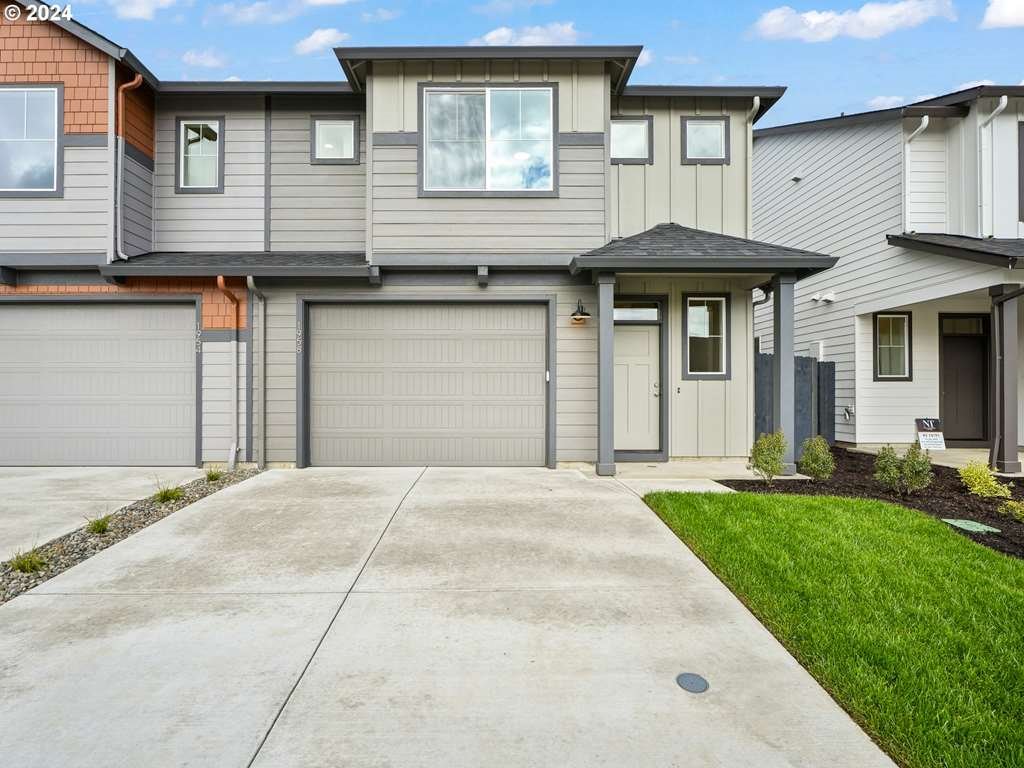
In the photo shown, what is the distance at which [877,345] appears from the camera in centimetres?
933

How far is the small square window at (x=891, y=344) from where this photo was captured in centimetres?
927

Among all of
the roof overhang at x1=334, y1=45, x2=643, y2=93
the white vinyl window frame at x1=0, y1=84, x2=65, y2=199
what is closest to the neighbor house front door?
the roof overhang at x1=334, y1=45, x2=643, y2=93

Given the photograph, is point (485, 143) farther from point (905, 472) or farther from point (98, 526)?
Result: point (905, 472)

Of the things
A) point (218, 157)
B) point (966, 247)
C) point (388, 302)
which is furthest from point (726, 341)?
point (218, 157)

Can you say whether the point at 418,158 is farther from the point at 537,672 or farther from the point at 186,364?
the point at 537,672

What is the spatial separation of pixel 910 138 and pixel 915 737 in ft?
31.7

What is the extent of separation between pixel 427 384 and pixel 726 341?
4020 millimetres

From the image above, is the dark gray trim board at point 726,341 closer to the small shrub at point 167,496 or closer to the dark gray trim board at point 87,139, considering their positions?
the small shrub at point 167,496

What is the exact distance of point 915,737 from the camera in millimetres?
1860

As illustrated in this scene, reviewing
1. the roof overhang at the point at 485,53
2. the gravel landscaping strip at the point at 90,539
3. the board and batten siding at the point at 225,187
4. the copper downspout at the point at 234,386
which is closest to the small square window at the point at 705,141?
the roof overhang at the point at 485,53

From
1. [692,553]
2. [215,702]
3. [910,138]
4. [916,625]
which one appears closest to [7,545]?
[215,702]

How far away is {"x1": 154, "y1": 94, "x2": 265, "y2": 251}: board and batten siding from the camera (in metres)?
7.29

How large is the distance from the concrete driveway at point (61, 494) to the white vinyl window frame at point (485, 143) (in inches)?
178

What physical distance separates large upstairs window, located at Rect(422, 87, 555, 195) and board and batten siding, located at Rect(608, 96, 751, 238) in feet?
3.87
